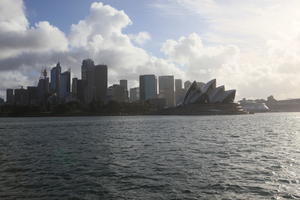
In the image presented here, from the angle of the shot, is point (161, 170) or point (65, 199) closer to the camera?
point (65, 199)

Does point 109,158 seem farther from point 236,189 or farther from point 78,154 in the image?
point 236,189

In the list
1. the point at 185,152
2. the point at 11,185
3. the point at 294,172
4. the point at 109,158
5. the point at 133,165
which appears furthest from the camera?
the point at 185,152

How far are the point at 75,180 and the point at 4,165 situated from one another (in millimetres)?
8124

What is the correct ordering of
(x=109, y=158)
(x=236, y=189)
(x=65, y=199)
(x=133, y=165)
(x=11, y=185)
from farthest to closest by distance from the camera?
(x=109, y=158), (x=133, y=165), (x=11, y=185), (x=236, y=189), (x=65, y=199)

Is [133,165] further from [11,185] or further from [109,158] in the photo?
[11,185]

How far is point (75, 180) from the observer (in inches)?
665

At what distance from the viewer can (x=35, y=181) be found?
16.8 metres

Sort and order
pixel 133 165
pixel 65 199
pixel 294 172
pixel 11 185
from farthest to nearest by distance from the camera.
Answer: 1. pixel 133 165
2. pixel 294 172
3. pixel 11 185
4. pixel 65 199

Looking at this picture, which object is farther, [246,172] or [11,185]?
[246,172]

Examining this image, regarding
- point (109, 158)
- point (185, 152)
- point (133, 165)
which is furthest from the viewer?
point (185, 152)

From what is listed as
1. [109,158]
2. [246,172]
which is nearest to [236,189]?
[246,172]

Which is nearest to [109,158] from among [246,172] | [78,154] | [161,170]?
[78,154]

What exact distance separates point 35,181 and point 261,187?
11.5 m

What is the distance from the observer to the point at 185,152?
88.5ft
